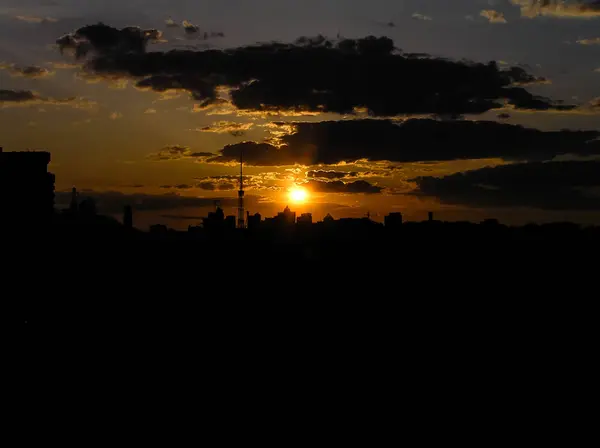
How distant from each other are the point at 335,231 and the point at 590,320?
192ft

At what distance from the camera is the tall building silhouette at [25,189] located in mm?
73625

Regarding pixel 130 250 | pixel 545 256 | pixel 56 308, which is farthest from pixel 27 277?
pixel 545 256

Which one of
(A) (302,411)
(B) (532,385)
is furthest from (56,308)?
(B) (532,385)

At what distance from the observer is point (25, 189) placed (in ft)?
248

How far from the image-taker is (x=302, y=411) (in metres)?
57.1

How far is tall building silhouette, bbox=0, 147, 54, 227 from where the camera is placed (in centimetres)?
7362

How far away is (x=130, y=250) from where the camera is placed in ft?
324

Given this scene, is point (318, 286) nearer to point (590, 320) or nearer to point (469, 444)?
point (590, 320)

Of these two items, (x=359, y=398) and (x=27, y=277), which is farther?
(x=27, y=277)

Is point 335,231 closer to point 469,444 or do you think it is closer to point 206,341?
point 206,341

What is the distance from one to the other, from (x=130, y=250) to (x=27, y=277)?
27214mm

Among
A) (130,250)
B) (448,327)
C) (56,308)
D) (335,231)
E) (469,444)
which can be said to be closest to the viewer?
(469,444)

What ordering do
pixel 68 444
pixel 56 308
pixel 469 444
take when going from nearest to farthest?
pixel 68 444 → pixel 469 444 → pixel 56 308

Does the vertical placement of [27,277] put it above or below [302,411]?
above
